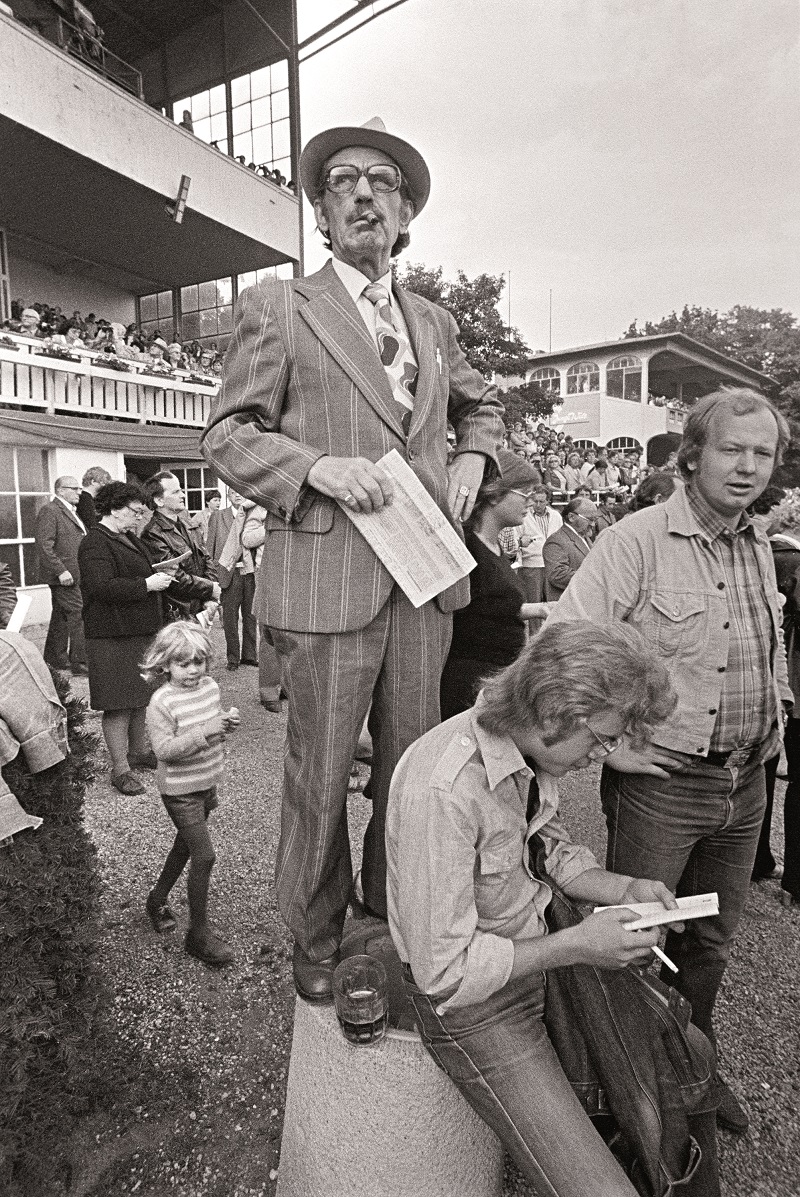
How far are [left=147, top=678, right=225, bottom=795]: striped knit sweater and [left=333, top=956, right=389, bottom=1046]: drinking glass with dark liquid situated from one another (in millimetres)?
1258

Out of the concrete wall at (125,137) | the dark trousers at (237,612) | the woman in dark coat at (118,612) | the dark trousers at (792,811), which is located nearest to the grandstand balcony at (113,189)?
the concrete wall at (125,137)

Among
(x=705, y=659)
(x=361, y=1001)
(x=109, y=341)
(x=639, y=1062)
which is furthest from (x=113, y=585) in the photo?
(x=109, y=341)

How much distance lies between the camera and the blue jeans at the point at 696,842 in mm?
2125

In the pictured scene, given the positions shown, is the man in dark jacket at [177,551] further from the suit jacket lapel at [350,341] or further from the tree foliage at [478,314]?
the tree foliage at [478,314]

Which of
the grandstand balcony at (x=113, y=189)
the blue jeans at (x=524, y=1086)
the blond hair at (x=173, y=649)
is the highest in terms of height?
the grandstand balcony at (x=113, y=189)

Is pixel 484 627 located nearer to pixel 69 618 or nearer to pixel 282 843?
pixel 282 843

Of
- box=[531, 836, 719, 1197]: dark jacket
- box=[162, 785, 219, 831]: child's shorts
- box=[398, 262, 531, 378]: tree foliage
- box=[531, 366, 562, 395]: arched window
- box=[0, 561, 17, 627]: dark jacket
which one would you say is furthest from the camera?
box=[531, 366, 562, 395]: arched window

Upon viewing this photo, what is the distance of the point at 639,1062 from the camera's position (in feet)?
5.33

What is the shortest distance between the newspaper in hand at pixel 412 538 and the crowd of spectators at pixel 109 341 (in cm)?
1208

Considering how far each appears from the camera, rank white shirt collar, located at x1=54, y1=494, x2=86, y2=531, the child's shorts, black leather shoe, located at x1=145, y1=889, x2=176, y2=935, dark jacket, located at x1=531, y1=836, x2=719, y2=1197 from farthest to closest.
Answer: white shirt collar, located at x1=54, y1=494, x2=86, y2=531 < black leather shoe, located at x1=145, y1=889, x2=176, y2=935 < the child's shorts < dark jacket, located at x1=531, y1=836, x2=719, y2=1197

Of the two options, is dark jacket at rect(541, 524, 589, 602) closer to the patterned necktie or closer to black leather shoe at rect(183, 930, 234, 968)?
black leather shoe at rect(183, 930, 234, 968)

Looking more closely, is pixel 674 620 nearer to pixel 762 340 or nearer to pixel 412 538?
pixel 412 538

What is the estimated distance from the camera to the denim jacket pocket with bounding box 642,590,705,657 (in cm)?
211

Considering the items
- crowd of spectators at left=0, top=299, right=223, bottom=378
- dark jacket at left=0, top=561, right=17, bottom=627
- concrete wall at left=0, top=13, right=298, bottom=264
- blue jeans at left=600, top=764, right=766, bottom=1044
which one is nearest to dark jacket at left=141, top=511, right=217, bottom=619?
dark jacket at left=0, top=561, right=17, bottom=627
